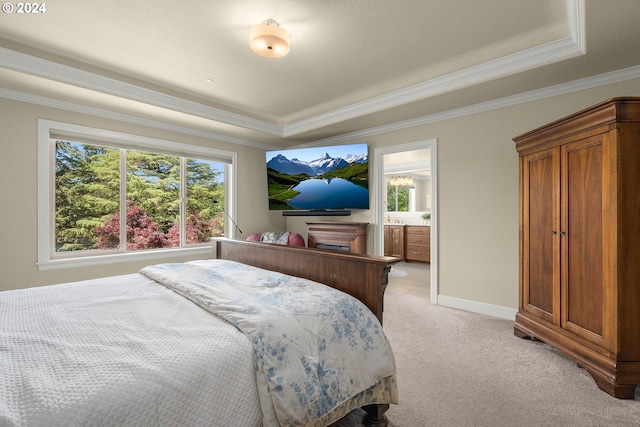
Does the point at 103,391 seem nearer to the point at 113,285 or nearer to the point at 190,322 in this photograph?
the point at 190,322

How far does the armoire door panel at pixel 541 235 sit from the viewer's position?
236cm

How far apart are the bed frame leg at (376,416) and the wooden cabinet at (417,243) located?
210 inches

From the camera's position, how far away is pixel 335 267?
179 cm

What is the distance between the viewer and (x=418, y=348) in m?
2.50

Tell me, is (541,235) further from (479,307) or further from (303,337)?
(303,337)

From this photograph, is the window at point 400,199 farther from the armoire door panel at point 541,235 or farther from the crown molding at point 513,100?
the armoire door panel at point 541,235

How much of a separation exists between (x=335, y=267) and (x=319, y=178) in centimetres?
290

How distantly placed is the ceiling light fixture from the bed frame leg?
234 cm

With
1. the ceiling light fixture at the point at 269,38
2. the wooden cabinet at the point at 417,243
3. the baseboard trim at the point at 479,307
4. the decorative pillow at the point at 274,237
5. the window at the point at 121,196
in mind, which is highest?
the ceiling light fixture at the point at 269,38

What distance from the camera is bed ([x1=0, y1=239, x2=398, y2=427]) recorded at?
86 centimetres

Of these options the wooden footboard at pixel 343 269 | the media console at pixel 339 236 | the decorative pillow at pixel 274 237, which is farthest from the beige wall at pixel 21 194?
the media console at pixel 339 236

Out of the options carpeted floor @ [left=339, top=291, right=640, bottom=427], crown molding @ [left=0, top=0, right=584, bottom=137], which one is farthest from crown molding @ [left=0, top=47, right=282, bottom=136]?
carpeted floor @ [left=339, top=291, right=640, bottom=427]

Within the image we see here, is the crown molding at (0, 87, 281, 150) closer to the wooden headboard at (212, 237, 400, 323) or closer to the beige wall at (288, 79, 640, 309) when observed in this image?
the wooden headboard at (212, 237, 400, 323)

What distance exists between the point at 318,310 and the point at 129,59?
2.81 metres
